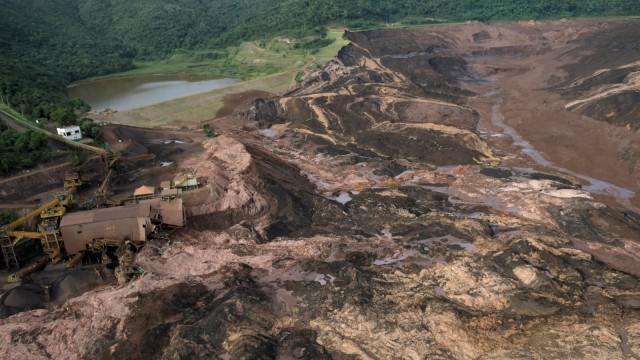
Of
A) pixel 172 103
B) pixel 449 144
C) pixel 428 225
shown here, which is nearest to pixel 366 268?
pixel 428 225

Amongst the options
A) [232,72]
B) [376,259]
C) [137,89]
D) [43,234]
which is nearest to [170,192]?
[43,234]

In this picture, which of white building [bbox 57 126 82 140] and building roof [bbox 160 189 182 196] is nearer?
building roof [bbox 160 189 182 196]

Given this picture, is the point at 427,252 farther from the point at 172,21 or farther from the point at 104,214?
the point at 172,21

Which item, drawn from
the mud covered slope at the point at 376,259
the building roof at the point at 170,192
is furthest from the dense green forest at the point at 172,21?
the building roof at the point at 170,192

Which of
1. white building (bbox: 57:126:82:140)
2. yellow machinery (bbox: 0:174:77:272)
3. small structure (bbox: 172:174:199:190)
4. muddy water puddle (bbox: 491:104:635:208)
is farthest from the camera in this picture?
muddy water puddle (bbox: 491:104:635:208)

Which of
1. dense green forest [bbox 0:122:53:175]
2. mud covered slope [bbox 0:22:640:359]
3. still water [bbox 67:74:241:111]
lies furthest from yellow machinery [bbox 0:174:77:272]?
still water [bbox 67:74:241:111]

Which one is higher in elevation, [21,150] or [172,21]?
[172,21]

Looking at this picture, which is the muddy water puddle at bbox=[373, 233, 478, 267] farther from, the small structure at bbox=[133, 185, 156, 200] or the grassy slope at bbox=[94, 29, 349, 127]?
the grassy slope at bbox=[94, 29, 349, 127]

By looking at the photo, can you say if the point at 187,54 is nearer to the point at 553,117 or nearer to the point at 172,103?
the point at 172,103
